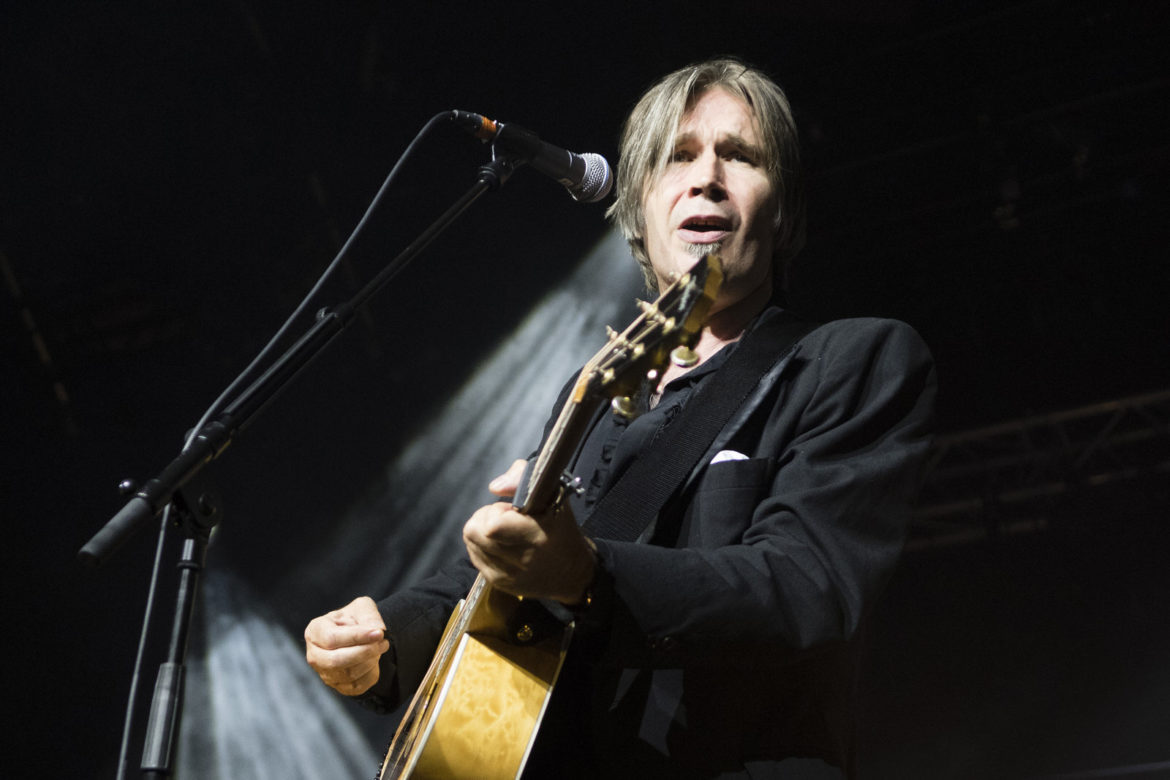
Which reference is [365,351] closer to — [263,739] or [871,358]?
[263,739]

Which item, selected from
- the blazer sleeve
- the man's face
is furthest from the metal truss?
the blazer sleeve

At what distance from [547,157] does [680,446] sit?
2.76ft

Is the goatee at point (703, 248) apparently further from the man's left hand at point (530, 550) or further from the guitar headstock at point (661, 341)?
the man's left hand at point (530, 550)

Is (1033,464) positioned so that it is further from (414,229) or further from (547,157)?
(547,157)

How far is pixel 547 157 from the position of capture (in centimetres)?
233

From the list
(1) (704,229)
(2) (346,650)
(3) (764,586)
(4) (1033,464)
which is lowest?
(4) (1033,464)

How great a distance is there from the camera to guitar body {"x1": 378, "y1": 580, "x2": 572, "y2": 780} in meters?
1.57

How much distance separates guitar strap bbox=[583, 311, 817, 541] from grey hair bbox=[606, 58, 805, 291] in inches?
20.1

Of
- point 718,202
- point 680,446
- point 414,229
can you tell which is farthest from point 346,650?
point 414,229

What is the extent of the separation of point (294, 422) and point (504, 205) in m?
1.67

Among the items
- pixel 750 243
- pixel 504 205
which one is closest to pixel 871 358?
pixel 750 243

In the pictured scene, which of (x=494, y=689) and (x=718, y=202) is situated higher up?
(x=718, y=202)

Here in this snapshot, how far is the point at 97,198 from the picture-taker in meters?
5.15

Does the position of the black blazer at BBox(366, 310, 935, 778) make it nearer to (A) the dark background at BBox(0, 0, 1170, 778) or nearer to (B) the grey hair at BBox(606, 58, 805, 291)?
(B) the grey hair at BBox(606, 58, 805, 291)
